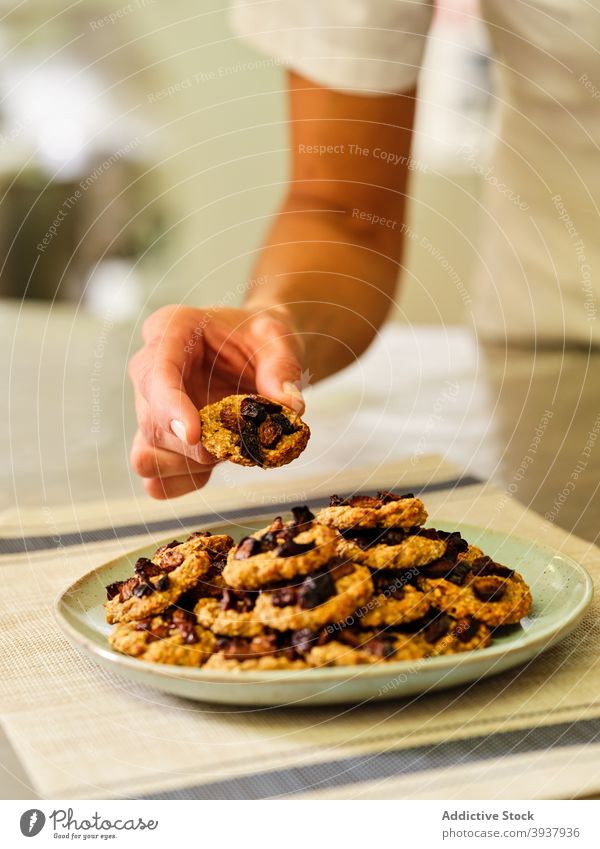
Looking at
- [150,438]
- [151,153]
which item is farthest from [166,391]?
[151,153]

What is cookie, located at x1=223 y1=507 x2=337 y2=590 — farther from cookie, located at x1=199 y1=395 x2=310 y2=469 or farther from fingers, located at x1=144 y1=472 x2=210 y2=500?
fingers, located at x1=144 y1=472 x2=210 y2=500

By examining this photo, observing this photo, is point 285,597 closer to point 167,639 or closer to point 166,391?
point 167,639

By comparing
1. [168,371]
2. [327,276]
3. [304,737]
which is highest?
[327,276]

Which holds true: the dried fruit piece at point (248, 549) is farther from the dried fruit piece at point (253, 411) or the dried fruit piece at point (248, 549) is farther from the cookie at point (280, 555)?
the dried fruit piece at point (253, 411)

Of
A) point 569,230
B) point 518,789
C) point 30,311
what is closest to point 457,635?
point 518,789

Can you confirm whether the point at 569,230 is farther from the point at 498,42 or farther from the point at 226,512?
the point at 226,512

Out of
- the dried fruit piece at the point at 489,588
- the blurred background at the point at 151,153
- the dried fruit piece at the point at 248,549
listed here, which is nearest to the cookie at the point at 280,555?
the dried fruit piece at the point at 248,549

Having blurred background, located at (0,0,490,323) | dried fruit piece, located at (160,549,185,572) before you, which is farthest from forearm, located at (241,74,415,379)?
blurred background, located at (0,0,490,323)
